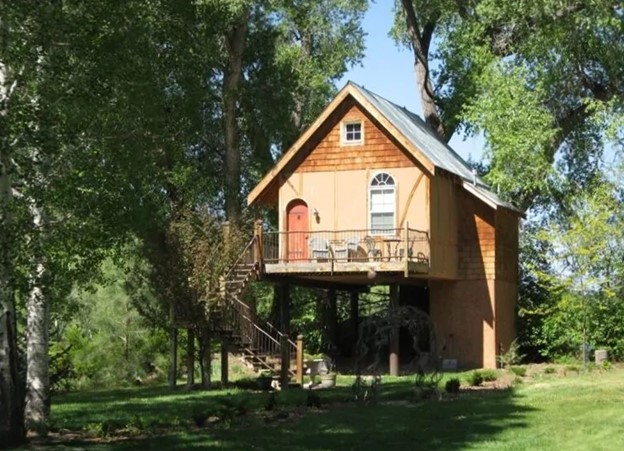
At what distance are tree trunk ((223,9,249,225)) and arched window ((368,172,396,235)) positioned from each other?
522 cm

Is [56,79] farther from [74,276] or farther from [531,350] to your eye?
[531,350]

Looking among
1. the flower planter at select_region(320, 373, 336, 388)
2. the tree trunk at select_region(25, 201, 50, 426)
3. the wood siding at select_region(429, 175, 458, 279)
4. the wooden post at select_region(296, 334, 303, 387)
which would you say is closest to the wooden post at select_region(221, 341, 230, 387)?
the wooden post at select_region(296, 334, 303, 387)

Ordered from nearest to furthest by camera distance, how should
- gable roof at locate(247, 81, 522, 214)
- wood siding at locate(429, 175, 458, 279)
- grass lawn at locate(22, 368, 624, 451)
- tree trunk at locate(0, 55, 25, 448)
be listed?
1. tree trunk at locate(0, 55, 25, 448)
2. grass lawn at locate(22, 368, 624, 451)
3. gable roof at locate(247, 81, 522, 214)
4. wood siding at locate(429, 175, 458, 279)

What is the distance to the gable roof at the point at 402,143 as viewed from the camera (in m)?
29.5

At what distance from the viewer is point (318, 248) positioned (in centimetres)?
2980

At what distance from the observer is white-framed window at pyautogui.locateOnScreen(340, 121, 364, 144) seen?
30.7 metres

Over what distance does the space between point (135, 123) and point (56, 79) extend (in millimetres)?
5239

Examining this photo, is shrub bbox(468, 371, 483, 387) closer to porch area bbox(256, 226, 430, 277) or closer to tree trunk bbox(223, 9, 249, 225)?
porch area bbox(256, 226, 430, 277)

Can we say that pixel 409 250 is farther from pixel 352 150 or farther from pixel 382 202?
pixel 352 150

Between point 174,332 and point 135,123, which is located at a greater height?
point 135,123

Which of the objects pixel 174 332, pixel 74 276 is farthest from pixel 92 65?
pixel 174 332

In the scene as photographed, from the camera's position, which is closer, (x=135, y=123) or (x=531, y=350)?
(x=135, y=123)

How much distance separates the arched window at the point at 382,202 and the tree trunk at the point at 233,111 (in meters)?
5.22

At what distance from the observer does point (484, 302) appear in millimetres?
31281
